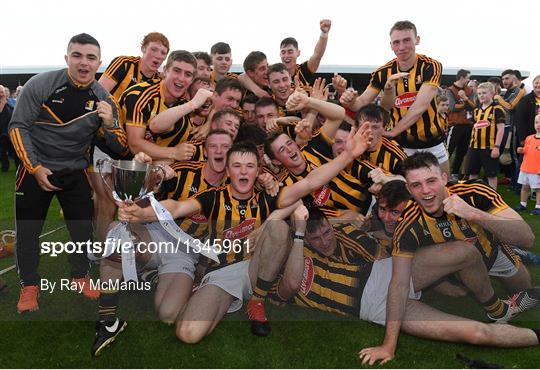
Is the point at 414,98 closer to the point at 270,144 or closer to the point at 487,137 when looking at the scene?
the point at 270,144

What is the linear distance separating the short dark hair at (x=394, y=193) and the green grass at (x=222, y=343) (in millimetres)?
791

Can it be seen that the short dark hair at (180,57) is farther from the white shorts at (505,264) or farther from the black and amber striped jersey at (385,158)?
the white shorts at (505,264)

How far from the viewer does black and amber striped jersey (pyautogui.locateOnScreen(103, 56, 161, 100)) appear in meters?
4.17

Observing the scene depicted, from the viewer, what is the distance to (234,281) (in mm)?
2975

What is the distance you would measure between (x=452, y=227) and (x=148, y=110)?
2.31 m

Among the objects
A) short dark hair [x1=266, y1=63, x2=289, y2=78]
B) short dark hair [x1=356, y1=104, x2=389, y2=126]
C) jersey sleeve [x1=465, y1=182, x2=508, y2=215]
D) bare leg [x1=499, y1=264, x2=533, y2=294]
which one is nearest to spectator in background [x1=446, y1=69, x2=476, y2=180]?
short dark hair [x1=266, y1=63, x2=289, y2=78]

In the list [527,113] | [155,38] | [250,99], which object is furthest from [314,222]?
[527,113]

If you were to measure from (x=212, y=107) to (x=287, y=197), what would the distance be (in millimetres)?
1499

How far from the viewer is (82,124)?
3115 millimetres

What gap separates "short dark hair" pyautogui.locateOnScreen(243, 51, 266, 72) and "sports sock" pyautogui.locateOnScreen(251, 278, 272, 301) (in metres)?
2.66

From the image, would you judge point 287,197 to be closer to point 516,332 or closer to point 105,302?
point 105,302

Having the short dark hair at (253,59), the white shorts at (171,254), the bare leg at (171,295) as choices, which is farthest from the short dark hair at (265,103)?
the bare leg at (171,295)

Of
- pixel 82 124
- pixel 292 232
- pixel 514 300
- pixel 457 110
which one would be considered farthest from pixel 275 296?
pixel 457 110

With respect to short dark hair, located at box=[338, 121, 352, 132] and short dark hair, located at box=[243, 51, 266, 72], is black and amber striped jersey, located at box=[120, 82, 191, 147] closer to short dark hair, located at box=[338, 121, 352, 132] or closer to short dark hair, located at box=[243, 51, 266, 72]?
short dark hair, located at box=[338, 121, 352, 132]
